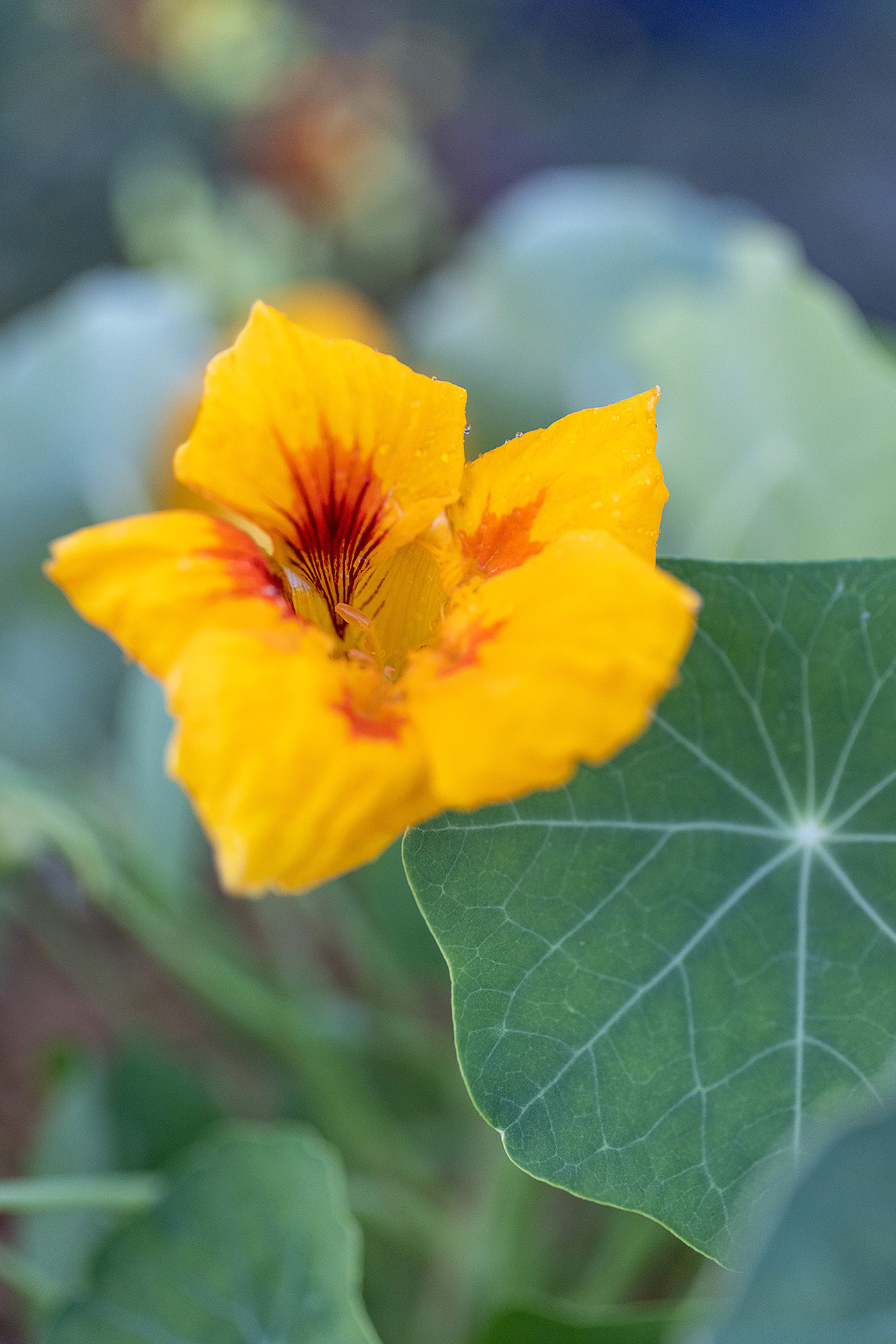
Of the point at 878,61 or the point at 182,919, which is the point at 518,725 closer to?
the point at 182,919

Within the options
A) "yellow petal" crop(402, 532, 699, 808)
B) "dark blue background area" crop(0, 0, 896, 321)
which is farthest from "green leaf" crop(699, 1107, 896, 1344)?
"dark blue background area" crop(0, 0, 896, 321)

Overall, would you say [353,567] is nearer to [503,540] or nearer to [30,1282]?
[503,540]

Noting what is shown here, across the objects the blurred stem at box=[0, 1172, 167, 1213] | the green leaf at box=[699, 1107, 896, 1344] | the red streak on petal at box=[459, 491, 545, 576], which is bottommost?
the blurred stem at box=[0, 1172, 167, 1213]

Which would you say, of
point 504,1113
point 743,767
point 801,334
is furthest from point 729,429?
point 504,1113

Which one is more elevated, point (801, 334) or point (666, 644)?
point (801, 334)

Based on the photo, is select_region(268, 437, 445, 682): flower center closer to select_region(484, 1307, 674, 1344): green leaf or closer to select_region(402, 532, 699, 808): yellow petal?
select_region(402, 532, 699, 808): yellow petal

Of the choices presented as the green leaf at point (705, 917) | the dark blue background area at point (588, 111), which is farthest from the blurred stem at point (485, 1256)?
the dark blue background area at point (588, 111)

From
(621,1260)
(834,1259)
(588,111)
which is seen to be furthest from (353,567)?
(588,111)
